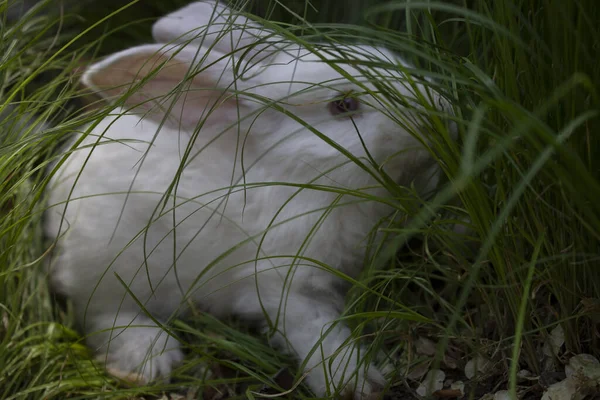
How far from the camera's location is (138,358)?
2.39 meters

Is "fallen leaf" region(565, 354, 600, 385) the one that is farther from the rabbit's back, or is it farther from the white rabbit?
the rabbit's back

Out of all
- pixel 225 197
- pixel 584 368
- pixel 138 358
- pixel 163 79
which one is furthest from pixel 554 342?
pixel 163 79

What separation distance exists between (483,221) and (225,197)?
0.90 metres

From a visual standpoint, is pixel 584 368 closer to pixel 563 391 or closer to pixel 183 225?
pixel 563 391

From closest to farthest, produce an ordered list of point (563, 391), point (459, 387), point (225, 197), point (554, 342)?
1. point (563, 391)
2. point (554, 342)
3. point (459, 387)
4. point (225, 197)

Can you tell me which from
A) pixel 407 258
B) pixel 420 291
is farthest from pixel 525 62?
pixel 407 258

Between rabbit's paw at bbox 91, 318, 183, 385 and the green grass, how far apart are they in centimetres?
6

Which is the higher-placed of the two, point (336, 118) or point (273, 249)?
point (336, 118)

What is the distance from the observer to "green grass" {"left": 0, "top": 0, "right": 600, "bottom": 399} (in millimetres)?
1275

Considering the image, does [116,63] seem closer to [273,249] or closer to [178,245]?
[178,245]

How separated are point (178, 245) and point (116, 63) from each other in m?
0.62

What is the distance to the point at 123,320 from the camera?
2.54 meters

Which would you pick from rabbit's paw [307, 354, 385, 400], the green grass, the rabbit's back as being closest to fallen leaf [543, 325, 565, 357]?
the green grass

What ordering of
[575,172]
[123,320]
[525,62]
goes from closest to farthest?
[575,172]
[525,62]
[123,320]
